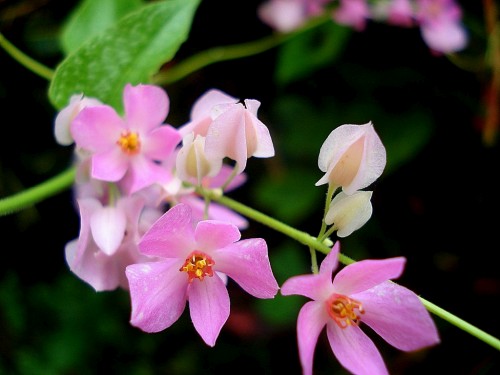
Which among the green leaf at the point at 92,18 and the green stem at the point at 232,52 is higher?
the green leaf at the point at 92,18

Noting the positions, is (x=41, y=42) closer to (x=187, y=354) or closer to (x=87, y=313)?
(x=87, y=313)

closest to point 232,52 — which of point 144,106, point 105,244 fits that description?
point 144,106

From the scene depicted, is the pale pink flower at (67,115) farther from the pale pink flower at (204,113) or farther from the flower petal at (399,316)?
the flower petal at (399,316)

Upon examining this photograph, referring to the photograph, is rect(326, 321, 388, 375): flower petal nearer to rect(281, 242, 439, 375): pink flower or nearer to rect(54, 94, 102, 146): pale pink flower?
rect(281, 242, 439, 375): pink flower

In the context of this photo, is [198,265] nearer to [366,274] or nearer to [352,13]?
[366,274]

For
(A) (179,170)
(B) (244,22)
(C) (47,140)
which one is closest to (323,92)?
(B) (244,22)

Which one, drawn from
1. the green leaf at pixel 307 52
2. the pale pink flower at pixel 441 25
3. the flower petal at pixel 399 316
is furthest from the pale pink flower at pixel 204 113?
the pale pink flower at pixel 441 25

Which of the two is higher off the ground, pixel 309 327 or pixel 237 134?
pixel 237 134
